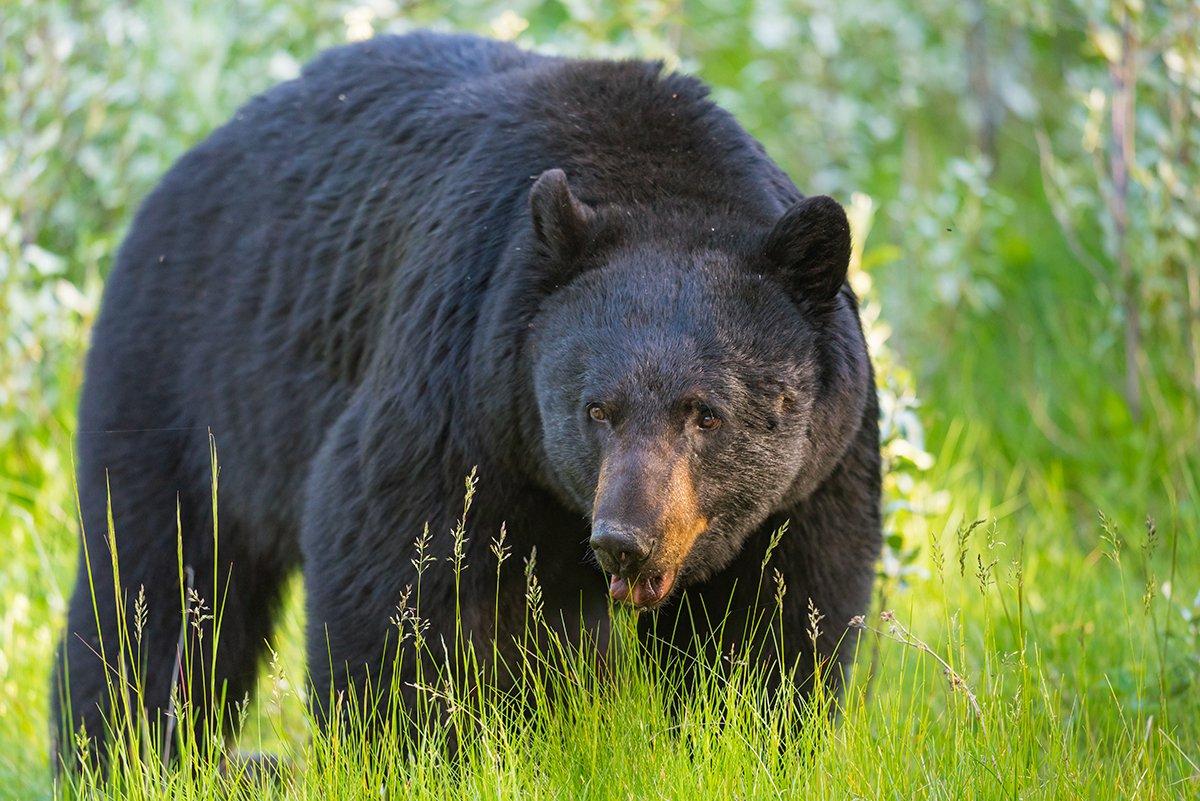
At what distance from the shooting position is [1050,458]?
7.32m

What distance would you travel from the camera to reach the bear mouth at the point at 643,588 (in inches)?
130

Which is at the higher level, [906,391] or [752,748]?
[906,391]

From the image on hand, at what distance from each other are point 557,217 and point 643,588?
2.89 feet

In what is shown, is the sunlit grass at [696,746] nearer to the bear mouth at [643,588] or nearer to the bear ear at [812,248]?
the bear mouth at [643,588]

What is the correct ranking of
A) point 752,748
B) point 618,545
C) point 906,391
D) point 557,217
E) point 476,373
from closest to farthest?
point 618,545 < point 752,748 < point 557,217 < point 476,373 < point 906,391

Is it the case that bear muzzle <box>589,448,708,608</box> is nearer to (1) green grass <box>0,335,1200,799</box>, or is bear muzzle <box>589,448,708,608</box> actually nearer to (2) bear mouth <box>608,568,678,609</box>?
(2) bear mouth <box>608,568,678,609</box>

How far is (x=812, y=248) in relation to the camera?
11.9 ft

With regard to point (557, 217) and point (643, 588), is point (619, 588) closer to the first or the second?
point (643, 588)

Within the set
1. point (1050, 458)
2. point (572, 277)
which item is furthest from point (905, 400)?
point (1050, 458)

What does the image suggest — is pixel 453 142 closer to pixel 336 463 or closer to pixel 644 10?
pixel 336 463

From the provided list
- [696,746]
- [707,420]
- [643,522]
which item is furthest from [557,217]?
[696,746]

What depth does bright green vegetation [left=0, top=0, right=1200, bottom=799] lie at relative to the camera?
336 centimetres

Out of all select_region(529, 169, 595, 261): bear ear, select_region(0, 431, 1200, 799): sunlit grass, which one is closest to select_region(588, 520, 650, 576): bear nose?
select_region(0, 431, 1200, 799): sunlit grass

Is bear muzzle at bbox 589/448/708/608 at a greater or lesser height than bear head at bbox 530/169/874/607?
lesser
